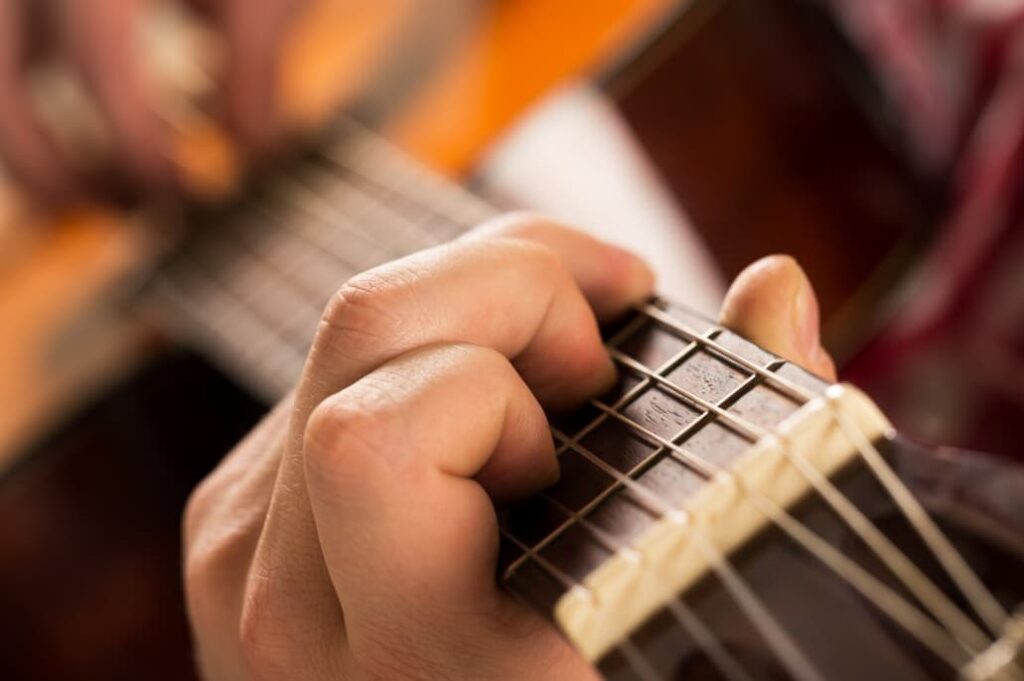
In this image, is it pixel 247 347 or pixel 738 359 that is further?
pixel 247 347

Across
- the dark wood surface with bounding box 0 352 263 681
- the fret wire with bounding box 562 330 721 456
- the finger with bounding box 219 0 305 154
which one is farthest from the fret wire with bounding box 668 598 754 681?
the finger with bounding box 219 0 305 154

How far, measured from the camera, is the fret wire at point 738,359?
1.38 feet

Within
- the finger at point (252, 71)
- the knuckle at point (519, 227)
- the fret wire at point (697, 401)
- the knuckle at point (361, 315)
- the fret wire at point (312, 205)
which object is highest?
the finger at point (252, 71)

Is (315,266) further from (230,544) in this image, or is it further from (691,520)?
(691,520)

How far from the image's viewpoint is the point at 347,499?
0.40 metres

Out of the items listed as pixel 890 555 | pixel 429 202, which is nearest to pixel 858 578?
pixel 890 555

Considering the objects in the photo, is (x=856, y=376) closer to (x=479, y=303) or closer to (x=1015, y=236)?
(x=1015, y=236)

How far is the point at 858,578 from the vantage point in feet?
1.21

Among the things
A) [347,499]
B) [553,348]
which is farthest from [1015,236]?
[347,499]

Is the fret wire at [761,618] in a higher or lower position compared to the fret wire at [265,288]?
lower

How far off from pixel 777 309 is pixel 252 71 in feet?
2.21

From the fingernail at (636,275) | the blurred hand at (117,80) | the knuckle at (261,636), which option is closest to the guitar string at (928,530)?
the fingernail at (636,275)

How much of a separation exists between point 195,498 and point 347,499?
202mm

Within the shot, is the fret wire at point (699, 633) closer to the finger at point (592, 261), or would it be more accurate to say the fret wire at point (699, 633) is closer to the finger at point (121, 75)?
the finger at point (592, 261)
